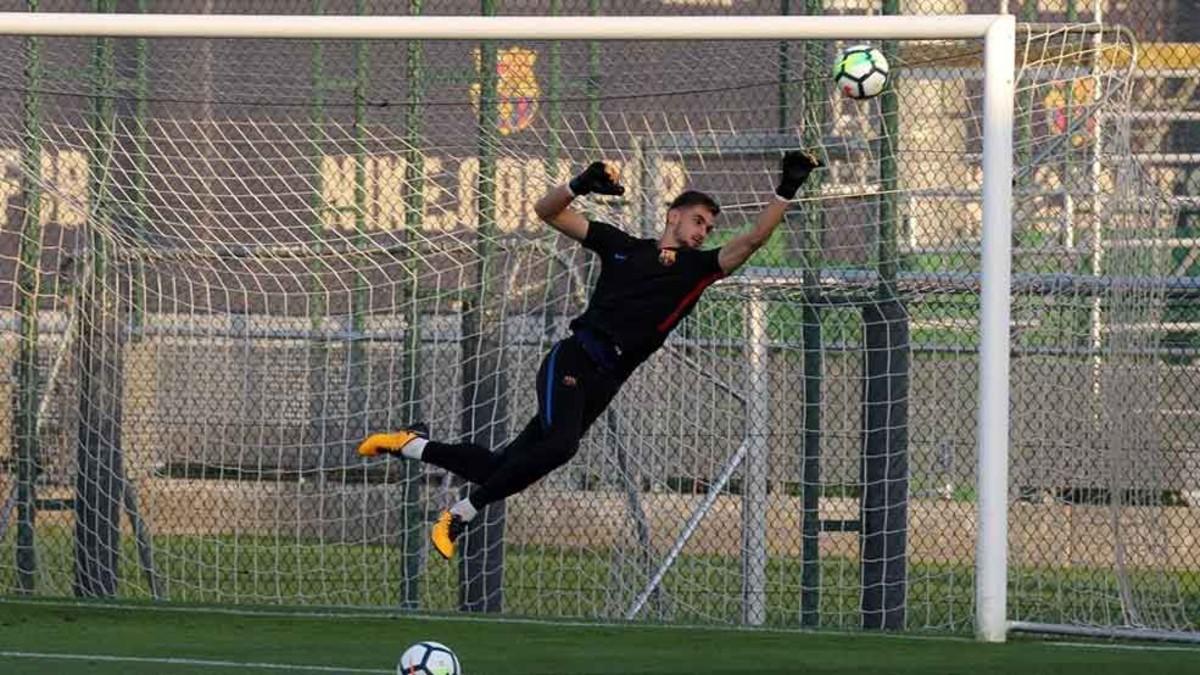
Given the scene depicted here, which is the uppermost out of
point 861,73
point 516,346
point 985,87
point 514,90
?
point 514,90

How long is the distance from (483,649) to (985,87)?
359 cm

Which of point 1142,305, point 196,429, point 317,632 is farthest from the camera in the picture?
point 196,429

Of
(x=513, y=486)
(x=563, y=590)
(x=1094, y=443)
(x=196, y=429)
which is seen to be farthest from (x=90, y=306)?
(x=1094, y=443)

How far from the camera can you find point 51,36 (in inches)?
434

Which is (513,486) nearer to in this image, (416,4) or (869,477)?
(869,477)

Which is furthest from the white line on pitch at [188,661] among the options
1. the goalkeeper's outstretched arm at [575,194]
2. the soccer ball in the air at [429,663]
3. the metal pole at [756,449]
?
the metal pole at [756,449]

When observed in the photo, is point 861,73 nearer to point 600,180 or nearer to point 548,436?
point 600,180

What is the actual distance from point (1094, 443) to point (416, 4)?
16.5 ft

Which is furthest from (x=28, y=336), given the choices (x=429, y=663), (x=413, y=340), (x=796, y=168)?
(x=429, y=663)

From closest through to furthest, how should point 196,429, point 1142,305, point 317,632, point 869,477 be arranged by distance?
point 317,632
point 1142,305
point 869,477
point 196,429

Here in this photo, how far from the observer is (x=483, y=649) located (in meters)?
9.94

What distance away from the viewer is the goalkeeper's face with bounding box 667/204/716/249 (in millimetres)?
9938

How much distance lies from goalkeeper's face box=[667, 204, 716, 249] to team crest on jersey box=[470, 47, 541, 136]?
3.05 metres

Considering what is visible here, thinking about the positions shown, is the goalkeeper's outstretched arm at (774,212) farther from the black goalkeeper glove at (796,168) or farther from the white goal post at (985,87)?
the white goal post at (985,87)
